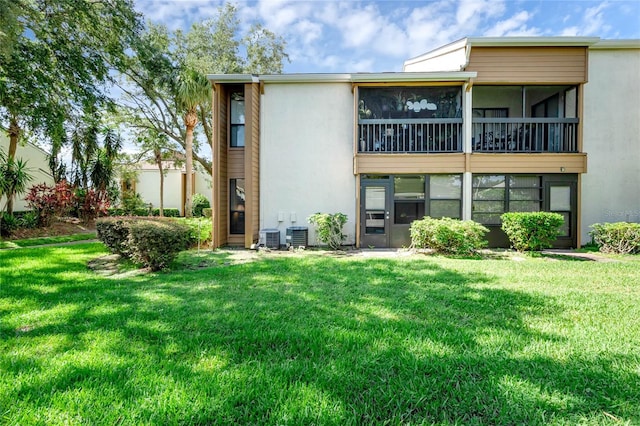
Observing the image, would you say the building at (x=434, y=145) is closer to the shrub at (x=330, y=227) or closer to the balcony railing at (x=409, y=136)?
the balcony railing at (x=409, y=136)

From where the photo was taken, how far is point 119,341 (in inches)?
112

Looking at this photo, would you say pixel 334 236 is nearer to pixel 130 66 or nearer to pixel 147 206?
pixel 130 66

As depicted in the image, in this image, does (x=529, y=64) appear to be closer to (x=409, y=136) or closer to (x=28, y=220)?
(x=409, y=136)

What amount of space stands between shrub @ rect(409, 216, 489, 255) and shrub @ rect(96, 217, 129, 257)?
309 inches

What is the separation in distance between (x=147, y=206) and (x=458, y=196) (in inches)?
873

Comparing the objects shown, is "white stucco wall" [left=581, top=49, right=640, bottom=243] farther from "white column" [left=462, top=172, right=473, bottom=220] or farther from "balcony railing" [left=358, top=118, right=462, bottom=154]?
"balcony railing" [left=358, top=118, right=462, bottom=154]

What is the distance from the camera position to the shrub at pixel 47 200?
1201cm

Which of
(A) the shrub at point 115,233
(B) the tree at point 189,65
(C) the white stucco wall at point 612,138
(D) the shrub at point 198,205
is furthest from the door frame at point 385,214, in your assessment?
(D) the shrub at point 198,205

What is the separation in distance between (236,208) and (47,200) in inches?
353

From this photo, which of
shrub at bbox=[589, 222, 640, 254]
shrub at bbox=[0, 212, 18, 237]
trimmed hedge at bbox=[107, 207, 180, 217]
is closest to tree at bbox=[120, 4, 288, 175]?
trimmed hedge at bbox=[107, 207, 180, 217]

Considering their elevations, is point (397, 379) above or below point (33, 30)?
below

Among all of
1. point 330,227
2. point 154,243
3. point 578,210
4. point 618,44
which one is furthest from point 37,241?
point 618,44

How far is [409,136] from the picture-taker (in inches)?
381

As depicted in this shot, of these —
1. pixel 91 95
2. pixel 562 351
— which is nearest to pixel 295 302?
pixel 562 351
